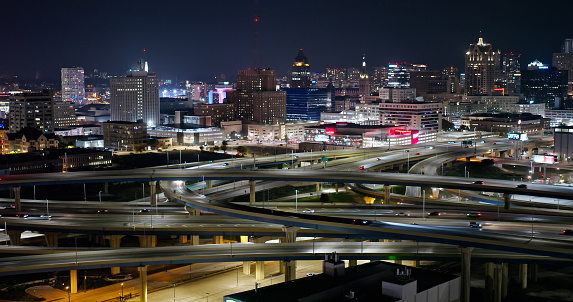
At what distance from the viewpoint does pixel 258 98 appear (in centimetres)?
17925

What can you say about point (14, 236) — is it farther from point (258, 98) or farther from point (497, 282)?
point (258, 98)

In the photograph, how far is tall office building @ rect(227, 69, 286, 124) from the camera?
179 m

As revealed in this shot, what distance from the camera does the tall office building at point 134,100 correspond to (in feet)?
574

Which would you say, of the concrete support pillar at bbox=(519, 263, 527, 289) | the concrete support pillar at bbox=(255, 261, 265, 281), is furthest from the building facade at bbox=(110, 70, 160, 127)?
the concrete support pillar at bbox=(519, 263, 527, 289)

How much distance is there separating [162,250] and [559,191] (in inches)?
1284

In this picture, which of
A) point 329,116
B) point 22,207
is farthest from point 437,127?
point 22,207

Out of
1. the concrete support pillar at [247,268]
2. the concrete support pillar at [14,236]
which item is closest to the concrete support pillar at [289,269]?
the concrete support pillar at [247,268]

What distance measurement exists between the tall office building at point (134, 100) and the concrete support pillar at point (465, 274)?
471 ft

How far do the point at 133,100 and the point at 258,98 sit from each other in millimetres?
30993

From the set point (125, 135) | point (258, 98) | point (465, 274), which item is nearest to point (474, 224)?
point (465, 274)

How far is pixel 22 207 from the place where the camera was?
60.3m

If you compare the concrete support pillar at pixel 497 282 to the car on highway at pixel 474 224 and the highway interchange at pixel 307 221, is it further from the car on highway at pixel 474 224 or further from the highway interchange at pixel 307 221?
the car on highway at pixel 474 224

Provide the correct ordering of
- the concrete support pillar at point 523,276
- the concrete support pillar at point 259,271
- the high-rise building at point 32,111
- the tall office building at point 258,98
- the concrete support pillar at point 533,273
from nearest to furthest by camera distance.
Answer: the concrete support pillar at point 523,276 → the concrete support pillar at point 259,271 → the concrete support pillar at point 533,273 → the high-rise building at point 32,111 → the tall office building at point 258,98

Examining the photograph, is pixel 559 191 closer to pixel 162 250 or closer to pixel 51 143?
pixel 162 250
